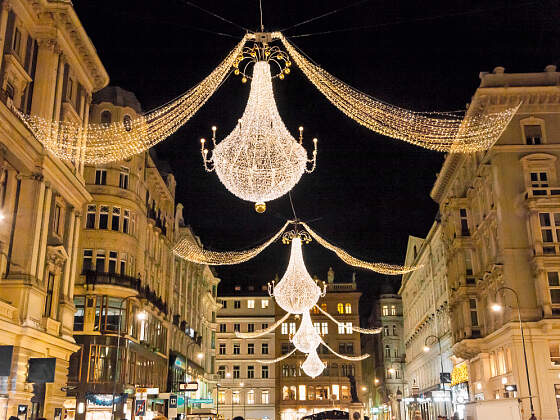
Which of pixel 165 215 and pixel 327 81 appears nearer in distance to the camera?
pixel 327 81

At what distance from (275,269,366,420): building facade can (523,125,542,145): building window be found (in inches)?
2251

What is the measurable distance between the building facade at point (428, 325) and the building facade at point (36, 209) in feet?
106

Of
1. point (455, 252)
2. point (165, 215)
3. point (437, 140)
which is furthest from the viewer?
point (165, 215)

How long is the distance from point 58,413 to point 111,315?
13653mm

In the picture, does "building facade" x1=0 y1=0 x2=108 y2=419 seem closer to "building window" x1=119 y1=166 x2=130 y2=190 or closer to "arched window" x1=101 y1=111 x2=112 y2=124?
"arched window" x1=101 y1=111 x2=112 y2=124

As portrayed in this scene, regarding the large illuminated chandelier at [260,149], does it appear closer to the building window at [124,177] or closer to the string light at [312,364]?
the building window at [124,177]

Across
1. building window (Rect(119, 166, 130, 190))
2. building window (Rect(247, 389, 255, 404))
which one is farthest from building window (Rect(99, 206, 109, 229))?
building window (Rect(247, 389, 255, 404))

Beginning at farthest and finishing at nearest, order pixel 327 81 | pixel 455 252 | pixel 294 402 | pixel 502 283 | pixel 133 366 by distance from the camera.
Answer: pixel 294 402
pixel 455 252
pixel 133 366
pixel 502 283
pixel 327 81

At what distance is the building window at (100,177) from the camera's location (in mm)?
45344

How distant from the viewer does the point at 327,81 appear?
54.2 feet

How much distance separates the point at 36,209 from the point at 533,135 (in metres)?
32.4

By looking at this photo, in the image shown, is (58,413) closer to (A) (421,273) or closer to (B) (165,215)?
(B) (165,215)

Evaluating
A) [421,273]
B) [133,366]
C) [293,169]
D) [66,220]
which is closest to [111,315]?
[133,366]

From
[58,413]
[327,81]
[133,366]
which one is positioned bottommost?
[58,413]
